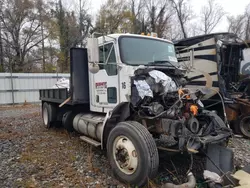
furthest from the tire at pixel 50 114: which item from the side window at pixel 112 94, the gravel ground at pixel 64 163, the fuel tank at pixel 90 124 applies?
the side window at pixel 112 94

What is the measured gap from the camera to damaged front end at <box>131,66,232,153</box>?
3.20m

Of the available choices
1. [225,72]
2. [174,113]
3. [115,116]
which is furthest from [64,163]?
[225,72]

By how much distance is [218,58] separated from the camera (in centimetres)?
672

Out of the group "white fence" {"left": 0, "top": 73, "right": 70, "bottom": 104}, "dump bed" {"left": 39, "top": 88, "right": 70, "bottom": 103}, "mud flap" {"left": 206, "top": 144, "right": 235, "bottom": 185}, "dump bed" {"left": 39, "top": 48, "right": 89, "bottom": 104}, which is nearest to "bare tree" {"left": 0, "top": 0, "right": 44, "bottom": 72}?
"white fence" {"left": 0, "top": 73, "right": 70, "bottom": 104}

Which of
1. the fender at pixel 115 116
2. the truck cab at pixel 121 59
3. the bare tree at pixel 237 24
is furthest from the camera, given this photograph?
the bare tree at pixel 237 24

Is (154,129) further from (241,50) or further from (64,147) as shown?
(241,50)

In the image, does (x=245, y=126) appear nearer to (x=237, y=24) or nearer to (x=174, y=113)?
(x=174, y=113)

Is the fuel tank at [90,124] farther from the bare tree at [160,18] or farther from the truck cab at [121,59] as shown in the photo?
the bare tree at [160,18]

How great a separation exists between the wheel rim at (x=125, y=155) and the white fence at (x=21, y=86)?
42.9ft

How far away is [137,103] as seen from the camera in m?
3.71

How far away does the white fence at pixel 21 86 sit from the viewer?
14250mm

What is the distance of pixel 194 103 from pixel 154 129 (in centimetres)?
77

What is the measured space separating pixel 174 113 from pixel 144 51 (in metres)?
1.58

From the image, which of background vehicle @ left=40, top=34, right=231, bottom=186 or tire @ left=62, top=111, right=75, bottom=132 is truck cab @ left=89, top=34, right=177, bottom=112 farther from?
tire @ left=62, top=111, right=75, bottom=132
